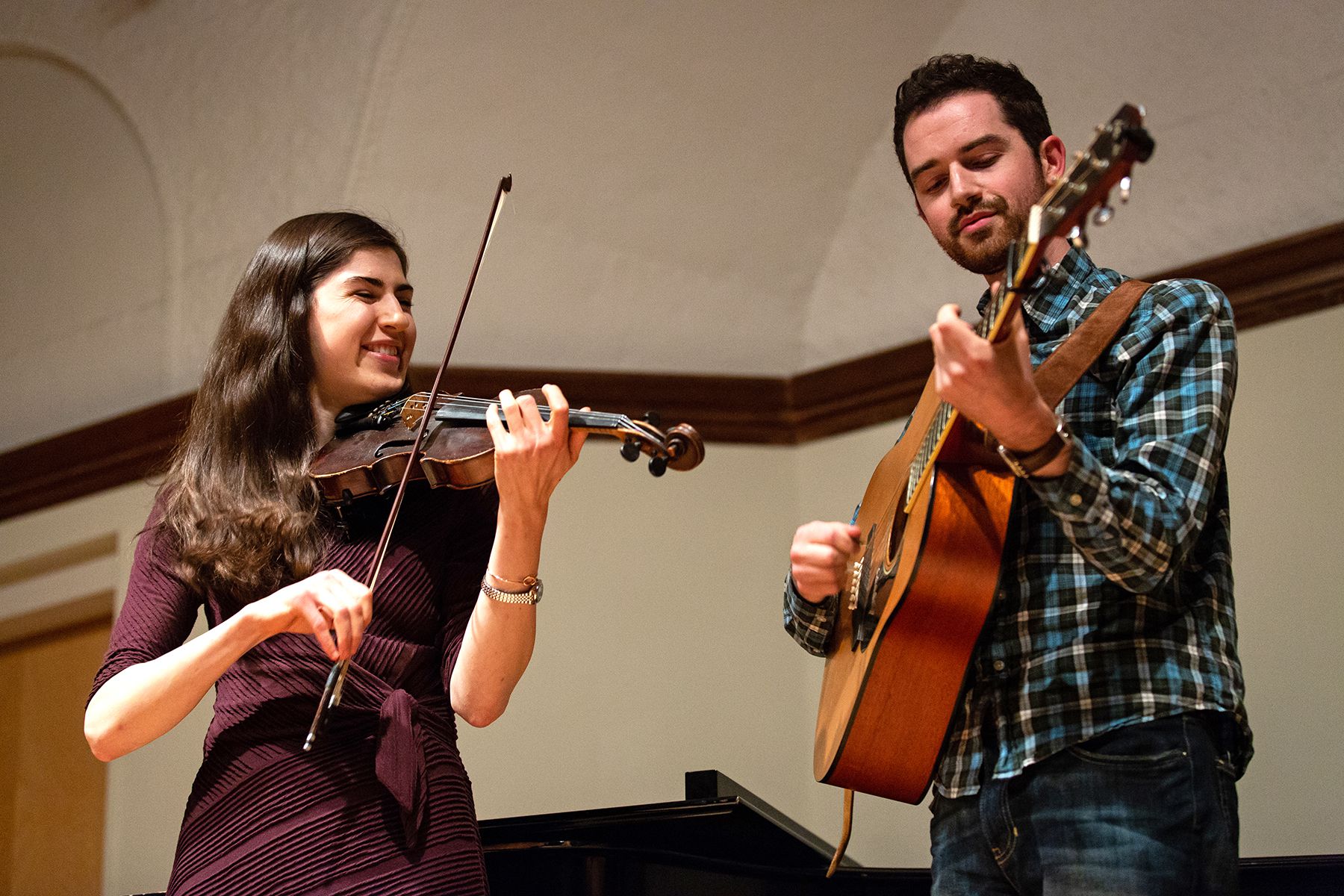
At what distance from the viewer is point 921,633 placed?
1.73m

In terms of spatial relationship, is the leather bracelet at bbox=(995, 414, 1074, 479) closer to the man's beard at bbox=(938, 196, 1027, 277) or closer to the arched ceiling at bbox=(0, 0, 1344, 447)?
the man's beard at bbox=(938, 196, 1027, 277)

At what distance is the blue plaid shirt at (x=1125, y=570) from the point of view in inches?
60.5

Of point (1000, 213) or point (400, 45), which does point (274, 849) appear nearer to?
point (1000, 213)

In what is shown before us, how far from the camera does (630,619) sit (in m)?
4.30

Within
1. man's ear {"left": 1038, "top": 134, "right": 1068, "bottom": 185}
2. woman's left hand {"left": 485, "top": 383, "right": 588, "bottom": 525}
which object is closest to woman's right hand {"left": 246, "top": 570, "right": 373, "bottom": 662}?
woman's left hand {"left": 485, "top": 383, "right": 588, "bottom": 525}

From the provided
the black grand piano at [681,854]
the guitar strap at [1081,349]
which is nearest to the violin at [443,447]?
the guitar strap at [1081,349]

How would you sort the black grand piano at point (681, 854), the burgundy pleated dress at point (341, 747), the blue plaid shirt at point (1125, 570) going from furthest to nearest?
the black grand piano at point (681, 854) → the burgundy pleated dress at point (341, 747) → the blue plaid shirt at point (1125, 570)

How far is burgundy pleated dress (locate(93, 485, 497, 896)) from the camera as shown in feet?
5.96

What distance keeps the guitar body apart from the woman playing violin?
0.47 metres

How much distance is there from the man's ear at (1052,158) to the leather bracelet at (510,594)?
0.92 metres

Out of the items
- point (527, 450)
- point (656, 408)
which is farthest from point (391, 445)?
point (656, 408)

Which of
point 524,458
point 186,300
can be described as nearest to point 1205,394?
point 524,458

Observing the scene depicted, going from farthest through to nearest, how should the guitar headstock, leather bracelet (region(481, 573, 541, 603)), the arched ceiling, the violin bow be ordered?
the arched ceiling → leather bracelet (region(481, 573, 541, 603)) → the violin bow → the guitar headstock

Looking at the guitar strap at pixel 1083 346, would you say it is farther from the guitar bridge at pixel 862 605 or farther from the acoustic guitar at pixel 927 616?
the guitar bridge at pixel 862 605
